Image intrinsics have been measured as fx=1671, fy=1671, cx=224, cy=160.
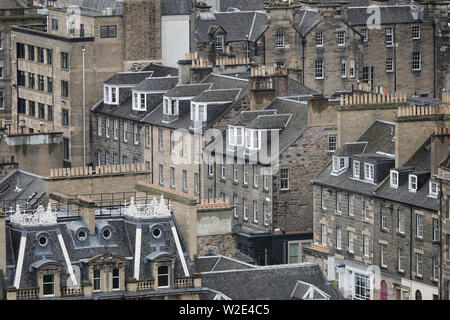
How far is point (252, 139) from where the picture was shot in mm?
104375

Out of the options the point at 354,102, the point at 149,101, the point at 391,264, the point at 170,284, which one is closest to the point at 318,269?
the point at 170,284

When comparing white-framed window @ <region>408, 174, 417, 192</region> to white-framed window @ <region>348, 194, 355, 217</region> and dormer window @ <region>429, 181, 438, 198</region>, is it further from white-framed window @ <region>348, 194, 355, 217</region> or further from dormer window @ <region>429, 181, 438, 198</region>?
white-framed window @ <region>348, 194, 355, 217</region>

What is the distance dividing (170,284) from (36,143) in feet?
110

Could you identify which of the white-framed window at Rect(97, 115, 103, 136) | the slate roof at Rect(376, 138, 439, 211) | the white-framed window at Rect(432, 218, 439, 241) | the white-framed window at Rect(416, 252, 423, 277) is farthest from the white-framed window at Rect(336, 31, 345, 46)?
the white-framed window at Rect(432, 218, 439, 241)

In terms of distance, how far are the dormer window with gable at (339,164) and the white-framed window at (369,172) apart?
2.67m

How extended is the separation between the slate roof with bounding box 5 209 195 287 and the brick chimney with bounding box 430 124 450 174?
72.8 ft

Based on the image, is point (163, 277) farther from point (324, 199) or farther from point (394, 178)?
point (324, 199)

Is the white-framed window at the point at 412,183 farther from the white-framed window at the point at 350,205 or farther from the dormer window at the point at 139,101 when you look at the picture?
the dormer window at the point at 139,101

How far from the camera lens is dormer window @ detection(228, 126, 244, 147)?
4174 inches

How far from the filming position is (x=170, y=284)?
66.3 metres

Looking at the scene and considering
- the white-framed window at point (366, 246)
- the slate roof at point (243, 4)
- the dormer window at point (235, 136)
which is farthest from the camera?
the slate roof at point (243, 4)

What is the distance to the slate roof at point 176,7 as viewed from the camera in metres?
134

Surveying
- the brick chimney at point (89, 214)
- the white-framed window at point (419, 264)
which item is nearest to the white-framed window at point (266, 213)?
the white-framed window at point (419, 264)
